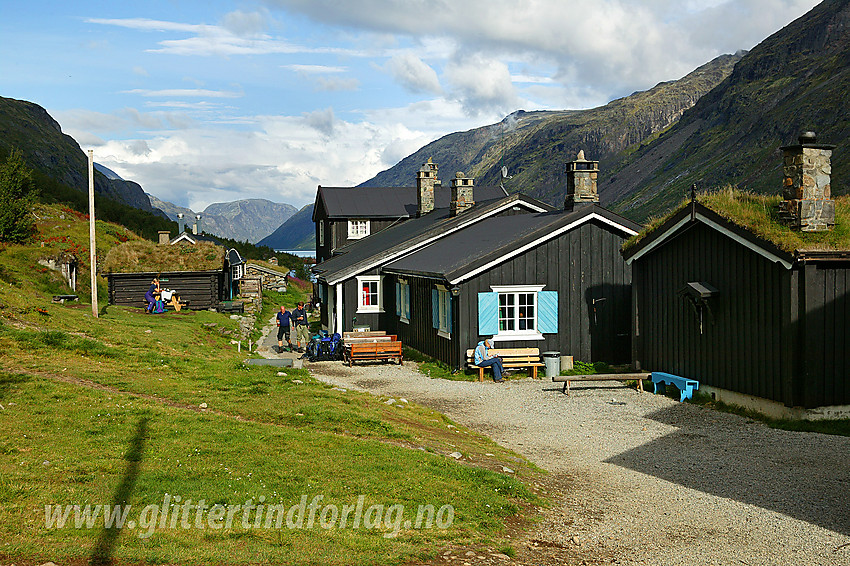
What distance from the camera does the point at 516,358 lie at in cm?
2175

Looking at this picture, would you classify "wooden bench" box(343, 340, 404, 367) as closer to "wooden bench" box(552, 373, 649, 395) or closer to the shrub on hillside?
"wooden bench" box(552, 373, 649, 395)

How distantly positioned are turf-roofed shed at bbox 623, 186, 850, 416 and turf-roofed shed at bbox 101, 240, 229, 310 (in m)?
26.0

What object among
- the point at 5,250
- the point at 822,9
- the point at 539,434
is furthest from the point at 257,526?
the point at 822,9

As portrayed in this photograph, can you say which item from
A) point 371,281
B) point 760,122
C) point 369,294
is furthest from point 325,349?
point 760,122

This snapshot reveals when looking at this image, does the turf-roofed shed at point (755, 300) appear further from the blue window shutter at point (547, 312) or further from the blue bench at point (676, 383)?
the blue window shutter at point (547, 312)

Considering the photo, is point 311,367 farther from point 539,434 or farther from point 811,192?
point 811,192

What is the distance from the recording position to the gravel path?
8.10 m

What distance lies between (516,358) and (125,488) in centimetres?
1513

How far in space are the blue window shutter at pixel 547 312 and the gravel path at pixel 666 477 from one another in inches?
156

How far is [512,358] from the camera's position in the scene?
21703 millimetres

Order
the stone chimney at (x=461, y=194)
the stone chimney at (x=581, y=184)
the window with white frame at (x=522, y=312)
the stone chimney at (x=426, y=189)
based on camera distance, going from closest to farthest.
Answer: the window with white frame at (x=522, y=312) → the stone chimney at (x=581, y=184) → the stone chimney at (x=461, y=194) → the stone chimney at (x=426, y=189)

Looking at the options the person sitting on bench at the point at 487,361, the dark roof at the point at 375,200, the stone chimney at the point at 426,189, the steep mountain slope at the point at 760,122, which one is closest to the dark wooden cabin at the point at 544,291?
the person sitting on bench at the point at 487,361

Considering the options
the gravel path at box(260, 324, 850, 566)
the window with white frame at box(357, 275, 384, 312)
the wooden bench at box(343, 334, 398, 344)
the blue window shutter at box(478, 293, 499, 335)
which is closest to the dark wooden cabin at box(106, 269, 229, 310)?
the window with white frame at box(357, 275, 384, 312)

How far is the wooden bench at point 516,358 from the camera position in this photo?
71.0 ft
